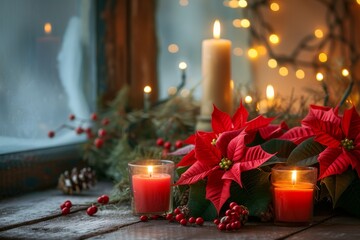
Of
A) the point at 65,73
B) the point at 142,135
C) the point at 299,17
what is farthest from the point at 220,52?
the point at 299,17

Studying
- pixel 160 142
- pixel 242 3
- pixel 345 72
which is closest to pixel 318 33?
pixel 242 3

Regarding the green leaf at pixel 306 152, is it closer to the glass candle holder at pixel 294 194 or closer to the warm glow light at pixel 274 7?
the glass candle holder at pixel 294 194

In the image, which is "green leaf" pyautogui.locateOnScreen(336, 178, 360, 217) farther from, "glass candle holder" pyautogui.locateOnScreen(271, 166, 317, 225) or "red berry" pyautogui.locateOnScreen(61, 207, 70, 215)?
"red berry" pyautogui.locateOnScreen(61, 207, 70, 215)

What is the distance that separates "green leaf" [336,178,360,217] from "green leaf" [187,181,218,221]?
0.23m

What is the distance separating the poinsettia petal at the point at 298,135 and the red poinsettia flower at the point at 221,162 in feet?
0.37

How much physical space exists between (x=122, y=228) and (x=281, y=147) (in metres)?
0.33

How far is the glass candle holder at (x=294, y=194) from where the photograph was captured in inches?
45.1

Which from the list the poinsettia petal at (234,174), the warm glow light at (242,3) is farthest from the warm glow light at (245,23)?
the poinsettia petal at (234,174)

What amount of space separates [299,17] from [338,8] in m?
0.11

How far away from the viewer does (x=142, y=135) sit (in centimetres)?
173

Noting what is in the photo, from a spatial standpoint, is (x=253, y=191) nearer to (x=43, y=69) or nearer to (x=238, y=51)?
(x=43, y=69)

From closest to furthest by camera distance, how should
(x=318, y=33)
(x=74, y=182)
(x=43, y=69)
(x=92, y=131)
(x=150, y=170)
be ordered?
(x=150, y=170)
(x=74, y=182)
(x=43, y=69)
(x=92, y=131)
(x=318, y=33)

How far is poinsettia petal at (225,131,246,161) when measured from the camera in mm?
1180

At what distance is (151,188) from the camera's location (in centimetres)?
121
